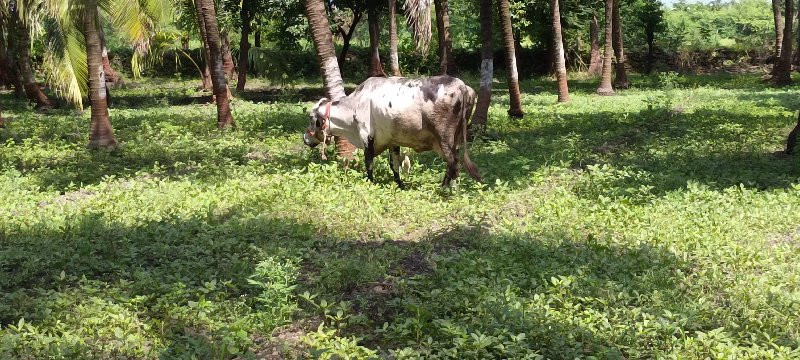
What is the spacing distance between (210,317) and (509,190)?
6268mm

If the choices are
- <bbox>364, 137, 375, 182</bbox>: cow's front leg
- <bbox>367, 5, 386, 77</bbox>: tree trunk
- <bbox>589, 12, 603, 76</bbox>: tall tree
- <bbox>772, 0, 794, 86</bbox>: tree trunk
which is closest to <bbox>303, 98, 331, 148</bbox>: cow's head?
<bbox>364, 137, 375, 182</bbox>: cow's front leg

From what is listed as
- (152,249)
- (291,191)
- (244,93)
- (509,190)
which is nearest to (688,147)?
(509,190)

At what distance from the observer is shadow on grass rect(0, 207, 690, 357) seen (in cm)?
652

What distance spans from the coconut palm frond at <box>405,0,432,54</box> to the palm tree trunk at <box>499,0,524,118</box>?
380 cm

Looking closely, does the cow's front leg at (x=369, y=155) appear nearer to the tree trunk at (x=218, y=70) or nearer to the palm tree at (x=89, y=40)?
the palm tree at (x=89, y=40)

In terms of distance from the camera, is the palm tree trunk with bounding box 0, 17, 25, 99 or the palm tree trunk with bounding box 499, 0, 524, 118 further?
the palm tree trunk with bounding box 0, 17, 25, 99

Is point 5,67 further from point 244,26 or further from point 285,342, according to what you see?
point 285,342

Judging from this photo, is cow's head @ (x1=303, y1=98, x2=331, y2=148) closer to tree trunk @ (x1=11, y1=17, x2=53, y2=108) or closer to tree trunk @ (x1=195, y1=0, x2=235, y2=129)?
tree trunk @ (x1=195, y1=0, x2=235, y2=129)

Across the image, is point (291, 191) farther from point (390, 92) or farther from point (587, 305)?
point (587, 305)

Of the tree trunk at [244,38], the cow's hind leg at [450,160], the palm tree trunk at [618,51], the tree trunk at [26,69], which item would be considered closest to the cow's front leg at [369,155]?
the cow's hind leg at [450,160]

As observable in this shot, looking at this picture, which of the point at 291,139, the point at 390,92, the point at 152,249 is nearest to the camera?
the point at 152,249

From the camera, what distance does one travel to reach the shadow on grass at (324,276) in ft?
21.4

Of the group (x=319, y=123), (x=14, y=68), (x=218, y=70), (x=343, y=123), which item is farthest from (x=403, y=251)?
(x=14, y=68)

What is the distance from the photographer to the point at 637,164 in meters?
14.0
